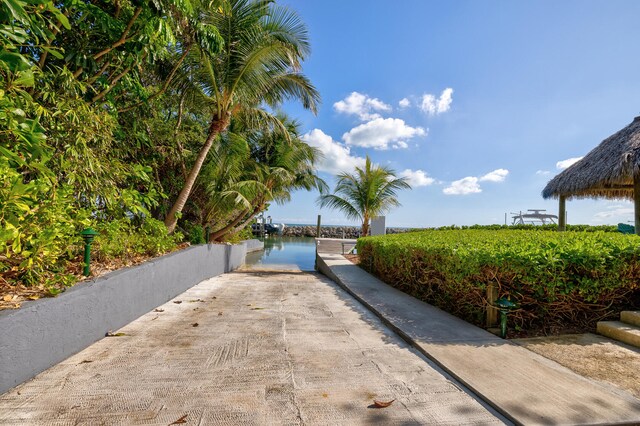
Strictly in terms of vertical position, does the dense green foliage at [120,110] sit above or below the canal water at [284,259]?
above

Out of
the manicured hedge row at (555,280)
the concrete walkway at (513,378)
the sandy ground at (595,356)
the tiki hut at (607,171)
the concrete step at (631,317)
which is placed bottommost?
the concrete walkway at (513,378)

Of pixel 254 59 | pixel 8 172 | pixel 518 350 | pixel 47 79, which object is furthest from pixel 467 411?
pixel 254 59

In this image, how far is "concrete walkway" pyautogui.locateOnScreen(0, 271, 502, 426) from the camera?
1855 millimetres

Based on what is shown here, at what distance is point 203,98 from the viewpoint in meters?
7.38

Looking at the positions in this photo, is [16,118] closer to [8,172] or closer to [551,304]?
[8,172]

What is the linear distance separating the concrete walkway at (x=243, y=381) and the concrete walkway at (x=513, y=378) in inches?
5.6

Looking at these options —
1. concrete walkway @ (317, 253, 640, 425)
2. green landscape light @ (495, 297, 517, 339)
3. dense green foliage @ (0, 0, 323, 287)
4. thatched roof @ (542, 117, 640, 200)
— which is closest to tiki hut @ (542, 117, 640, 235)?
thatched roof @ (542, 117, 640, 200)

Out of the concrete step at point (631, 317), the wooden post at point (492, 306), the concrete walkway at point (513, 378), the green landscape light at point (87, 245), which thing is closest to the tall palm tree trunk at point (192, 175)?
the green landscape light at point (87, 245)

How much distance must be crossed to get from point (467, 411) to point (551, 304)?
7.09 feet

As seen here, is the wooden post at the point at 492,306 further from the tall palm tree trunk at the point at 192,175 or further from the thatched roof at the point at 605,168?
the tall palm tree trunk at the point at 192,175

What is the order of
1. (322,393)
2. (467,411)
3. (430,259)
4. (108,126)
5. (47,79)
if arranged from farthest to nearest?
(430,259), (108,126), (47,79), (322,393), (467,411)

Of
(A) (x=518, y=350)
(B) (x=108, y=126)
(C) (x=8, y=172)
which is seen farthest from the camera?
(B) (x=108, y=126)

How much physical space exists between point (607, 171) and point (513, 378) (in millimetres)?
7120

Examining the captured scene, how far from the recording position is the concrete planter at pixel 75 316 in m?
2.12
